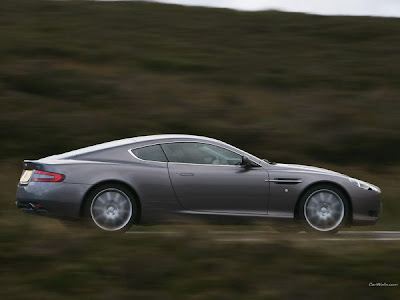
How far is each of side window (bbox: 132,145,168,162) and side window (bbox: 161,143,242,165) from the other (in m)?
0.06

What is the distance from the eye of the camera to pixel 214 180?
32.4 feet

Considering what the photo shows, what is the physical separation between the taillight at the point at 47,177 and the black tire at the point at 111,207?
1.36 feet

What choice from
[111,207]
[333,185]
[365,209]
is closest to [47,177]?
[111,207]

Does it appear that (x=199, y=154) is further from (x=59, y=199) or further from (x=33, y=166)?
(x=33, y=166)

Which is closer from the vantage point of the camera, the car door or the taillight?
the taillight

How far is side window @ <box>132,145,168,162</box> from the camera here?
390 inches

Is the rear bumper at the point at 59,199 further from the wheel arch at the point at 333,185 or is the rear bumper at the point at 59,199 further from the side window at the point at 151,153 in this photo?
the wheel arch at the point at 333,185

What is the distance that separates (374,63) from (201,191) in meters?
16.1

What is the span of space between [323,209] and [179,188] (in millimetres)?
1878

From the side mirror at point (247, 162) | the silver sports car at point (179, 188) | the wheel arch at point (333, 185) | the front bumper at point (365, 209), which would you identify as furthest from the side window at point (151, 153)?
the front bumper at point (365, 209)

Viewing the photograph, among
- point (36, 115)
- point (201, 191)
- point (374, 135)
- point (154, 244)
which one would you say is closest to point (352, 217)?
point (201, 191)

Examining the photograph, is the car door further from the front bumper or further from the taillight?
the taillight

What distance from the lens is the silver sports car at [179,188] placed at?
951 centimetres

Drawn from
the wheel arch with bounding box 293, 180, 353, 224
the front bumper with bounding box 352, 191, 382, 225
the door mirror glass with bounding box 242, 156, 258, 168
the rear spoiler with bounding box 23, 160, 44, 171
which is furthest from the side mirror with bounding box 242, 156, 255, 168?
the rear spoiler with bounding box 23, 160, 44, 171
